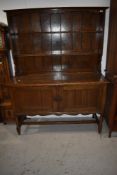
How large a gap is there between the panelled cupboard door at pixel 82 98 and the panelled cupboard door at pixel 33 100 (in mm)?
197

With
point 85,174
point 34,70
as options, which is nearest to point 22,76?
point 34,70

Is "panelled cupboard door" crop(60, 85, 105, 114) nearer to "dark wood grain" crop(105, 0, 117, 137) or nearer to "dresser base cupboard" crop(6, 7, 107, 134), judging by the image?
"dresser base cupboard" crop(6, 7, 107, 134)

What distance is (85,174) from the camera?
1586mm

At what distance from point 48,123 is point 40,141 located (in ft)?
1.05

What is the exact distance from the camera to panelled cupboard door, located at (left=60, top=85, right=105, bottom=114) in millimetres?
1959

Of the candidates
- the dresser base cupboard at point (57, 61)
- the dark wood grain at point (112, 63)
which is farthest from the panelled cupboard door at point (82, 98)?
the dark wood grain at point (112, 63)

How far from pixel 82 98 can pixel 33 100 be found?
728 mm

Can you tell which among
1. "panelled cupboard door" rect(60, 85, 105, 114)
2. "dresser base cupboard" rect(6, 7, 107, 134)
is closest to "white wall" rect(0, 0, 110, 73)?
"dresser base cupboard" rect(6, 7, 107, 134)

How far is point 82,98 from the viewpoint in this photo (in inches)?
79.7

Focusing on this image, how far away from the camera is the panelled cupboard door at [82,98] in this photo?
6.43ft

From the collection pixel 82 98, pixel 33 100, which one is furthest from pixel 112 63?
pixel 33 100

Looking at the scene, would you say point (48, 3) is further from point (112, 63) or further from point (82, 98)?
point (82, 98)

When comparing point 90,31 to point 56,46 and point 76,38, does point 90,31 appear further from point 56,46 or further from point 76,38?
point 56,46

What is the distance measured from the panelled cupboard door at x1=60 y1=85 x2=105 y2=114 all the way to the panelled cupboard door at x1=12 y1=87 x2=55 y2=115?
0.65ft
